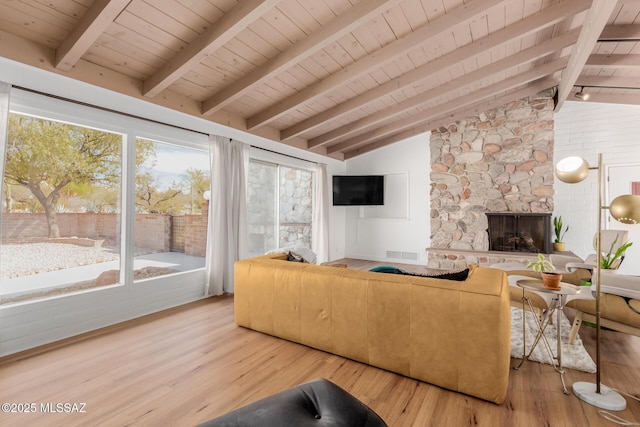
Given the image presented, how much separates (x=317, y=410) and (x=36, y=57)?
125 inches

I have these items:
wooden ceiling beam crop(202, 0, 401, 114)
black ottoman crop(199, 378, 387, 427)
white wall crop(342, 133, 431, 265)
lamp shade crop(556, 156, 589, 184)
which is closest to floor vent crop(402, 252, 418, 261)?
white wall crop(342, 133, 431, 265)

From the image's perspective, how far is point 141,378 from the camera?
6.86ft

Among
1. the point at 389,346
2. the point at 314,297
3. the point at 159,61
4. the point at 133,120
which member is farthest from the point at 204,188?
the point at 389,346

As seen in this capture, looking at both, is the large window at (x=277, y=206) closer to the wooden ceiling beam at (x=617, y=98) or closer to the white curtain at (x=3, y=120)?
the white curtain at (x=3, y=120)

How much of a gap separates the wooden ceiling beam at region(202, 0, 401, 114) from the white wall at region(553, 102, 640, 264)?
15.2 feet

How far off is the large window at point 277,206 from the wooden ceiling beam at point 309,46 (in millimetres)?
1683

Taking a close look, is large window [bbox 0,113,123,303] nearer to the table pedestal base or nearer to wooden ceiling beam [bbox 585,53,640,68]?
the table pedestal base

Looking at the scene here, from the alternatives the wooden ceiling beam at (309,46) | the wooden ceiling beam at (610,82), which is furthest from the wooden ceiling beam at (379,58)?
the wooden ceiling beam at (610,82)

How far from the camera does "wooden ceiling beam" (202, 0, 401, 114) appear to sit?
241 centimetres

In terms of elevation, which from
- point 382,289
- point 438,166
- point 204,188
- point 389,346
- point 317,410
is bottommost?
point 389,346

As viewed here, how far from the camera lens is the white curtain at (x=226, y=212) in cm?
409

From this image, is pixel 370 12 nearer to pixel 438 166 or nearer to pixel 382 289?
pixel 382 289

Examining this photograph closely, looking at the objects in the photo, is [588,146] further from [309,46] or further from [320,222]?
[309,46]

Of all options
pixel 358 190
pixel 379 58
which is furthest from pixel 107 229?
pixel 358 190
